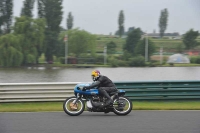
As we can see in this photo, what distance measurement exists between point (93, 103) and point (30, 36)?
2972 centimetres

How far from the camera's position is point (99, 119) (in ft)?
34.7

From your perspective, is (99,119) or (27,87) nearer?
(99,119)

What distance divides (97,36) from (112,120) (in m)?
45.6

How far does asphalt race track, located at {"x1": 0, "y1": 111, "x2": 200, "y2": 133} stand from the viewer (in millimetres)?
8658

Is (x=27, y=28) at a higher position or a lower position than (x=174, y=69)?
higher

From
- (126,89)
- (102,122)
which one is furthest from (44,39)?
(102,122)

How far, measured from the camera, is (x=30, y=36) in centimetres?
3991

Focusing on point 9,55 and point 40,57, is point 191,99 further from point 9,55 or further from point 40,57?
point 40,57

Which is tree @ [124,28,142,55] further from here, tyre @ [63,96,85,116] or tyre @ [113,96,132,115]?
tyre @ [63,96,85,116]

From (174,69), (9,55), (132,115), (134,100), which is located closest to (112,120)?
(132,115)

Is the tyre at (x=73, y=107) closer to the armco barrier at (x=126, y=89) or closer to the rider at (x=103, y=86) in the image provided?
the rider at (x=103, y=86)

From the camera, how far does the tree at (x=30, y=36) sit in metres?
36.5

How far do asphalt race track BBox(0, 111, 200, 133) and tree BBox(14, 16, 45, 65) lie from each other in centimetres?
2492

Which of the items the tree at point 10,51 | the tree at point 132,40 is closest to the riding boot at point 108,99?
the tree at point 10,51
